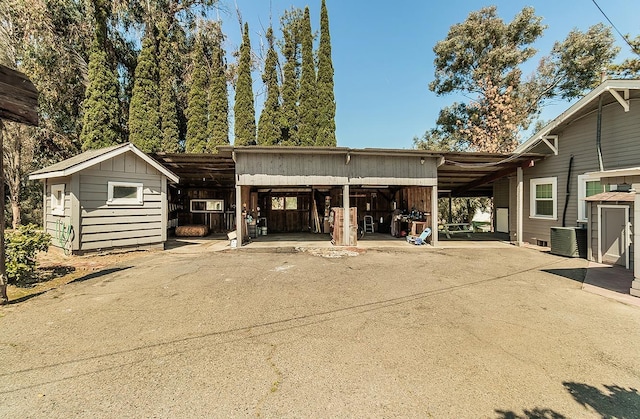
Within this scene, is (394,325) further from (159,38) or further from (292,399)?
(159,38)

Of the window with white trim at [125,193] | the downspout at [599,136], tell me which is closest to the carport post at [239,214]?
the window with white trim at [125,193]

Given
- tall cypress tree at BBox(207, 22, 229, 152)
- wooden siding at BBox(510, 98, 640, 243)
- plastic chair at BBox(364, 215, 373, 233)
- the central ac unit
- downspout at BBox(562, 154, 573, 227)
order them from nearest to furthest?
wooden siding at BBox(510, 98, 640, 243)
the central ac unit
downspout at BBox(562, 154, 573, 227)
plastic chair at BBox(364, 215, 373, 233)
tall cypress tree at BBox(207, 22, 229, 152)

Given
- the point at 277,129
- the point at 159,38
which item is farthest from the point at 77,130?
the point at 277,129

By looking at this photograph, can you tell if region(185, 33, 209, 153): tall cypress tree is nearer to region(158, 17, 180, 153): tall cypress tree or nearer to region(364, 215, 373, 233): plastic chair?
region(158, 17, 180, 153): tall cypress tree

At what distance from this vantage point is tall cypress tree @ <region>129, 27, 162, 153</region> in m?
15.9

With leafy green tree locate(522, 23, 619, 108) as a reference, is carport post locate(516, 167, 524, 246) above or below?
below

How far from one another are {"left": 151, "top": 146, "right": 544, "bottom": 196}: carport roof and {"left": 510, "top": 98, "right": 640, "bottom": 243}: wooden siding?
68 cm

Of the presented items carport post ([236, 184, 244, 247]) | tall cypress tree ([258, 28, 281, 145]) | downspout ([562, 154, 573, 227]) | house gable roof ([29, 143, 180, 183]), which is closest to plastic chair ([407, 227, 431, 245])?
downspout ([562, 154, 573, 227])

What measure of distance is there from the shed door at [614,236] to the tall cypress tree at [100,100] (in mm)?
21325

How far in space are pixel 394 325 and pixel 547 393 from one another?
160 centimetres

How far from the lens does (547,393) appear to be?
2.32 m

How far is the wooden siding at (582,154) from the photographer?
303 inches

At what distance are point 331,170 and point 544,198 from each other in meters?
8.30

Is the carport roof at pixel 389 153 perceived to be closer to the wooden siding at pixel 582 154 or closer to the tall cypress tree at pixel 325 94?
the wooden siding at pixel 582 154
